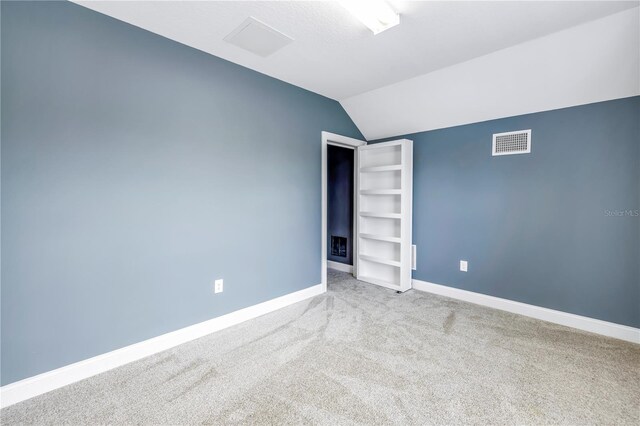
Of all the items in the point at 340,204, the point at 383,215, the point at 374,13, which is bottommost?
the point at 383,215

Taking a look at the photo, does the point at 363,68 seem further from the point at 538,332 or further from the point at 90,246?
the point at 538,332

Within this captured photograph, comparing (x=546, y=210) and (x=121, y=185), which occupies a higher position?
(x=121, y=185)

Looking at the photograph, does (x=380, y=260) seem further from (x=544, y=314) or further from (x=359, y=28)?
(x=359, y=28)

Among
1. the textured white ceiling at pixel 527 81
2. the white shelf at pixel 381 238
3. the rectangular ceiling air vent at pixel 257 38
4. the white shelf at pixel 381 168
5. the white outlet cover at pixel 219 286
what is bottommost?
the white outlet cover at pixel 219 286

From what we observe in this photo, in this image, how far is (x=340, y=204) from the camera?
4.58 m

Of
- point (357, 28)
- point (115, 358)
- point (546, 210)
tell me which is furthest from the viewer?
point (546, 210)

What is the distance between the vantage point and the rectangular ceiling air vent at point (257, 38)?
79.9 inches

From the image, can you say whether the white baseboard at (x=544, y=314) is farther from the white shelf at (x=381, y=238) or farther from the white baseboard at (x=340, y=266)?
the white baseboard at (x=340, y=266)

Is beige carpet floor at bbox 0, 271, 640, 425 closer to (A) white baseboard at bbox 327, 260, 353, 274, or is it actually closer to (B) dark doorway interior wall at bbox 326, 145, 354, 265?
(A) white baseboard at bbox 327, 260, 353, 274

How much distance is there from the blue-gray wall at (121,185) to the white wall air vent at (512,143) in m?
2.30

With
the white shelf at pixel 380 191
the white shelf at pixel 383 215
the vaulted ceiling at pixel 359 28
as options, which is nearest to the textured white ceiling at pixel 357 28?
the vaulted ceiling at pixel 359 28

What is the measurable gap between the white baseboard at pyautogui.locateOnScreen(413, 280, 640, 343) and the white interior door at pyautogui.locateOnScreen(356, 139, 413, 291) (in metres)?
0.48

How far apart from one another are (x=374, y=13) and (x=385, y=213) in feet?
7.51

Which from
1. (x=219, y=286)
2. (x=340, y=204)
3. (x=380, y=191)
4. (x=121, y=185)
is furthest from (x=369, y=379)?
(x=340, y=204)
